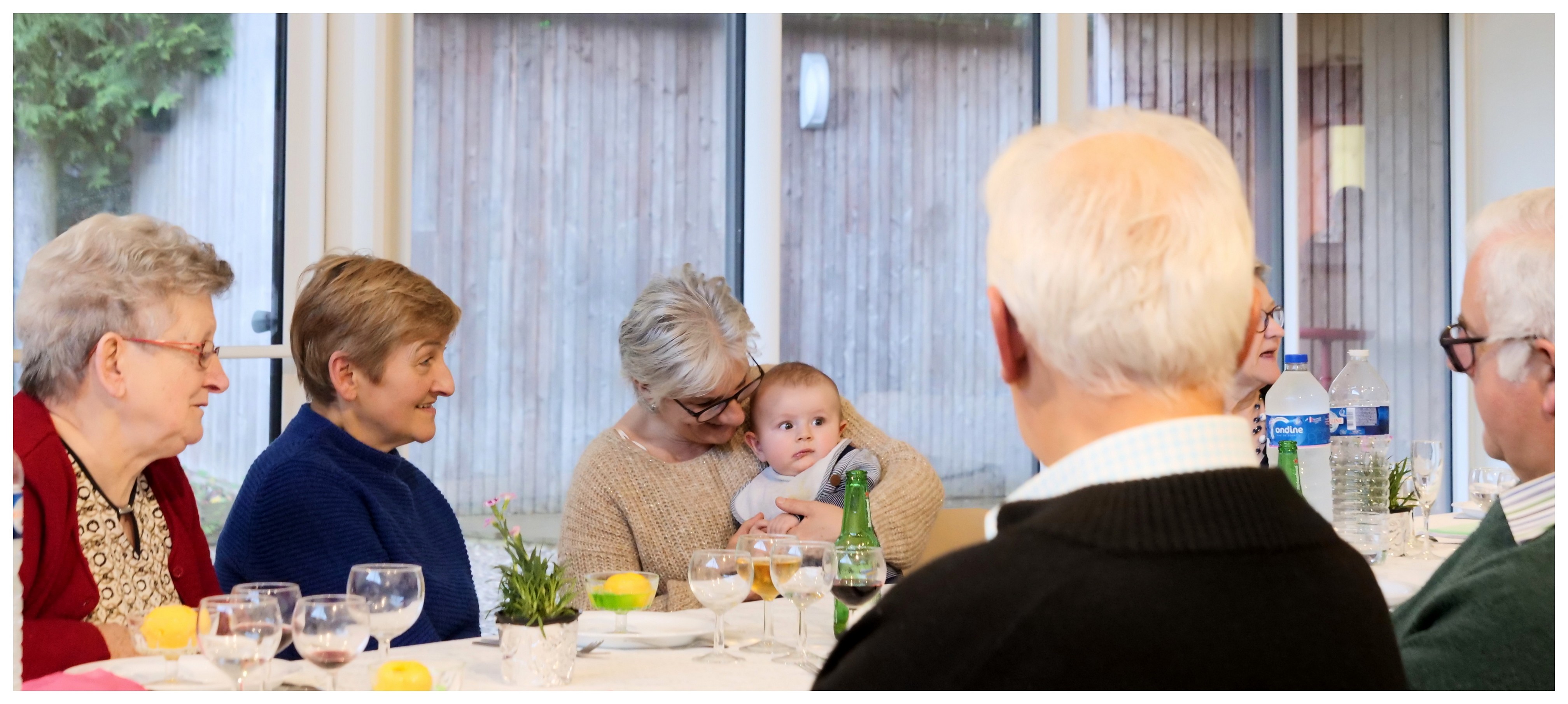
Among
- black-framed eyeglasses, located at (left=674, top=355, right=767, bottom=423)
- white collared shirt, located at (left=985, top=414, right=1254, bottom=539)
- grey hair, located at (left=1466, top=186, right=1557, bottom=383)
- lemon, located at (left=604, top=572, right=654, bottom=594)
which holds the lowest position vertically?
lemon, located at (left=604, top=572, right=654, bottom=594)

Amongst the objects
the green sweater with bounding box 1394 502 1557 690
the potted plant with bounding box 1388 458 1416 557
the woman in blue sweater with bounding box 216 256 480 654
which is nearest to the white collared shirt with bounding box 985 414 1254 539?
the green sweater with bounding box 1394 502 1557 690

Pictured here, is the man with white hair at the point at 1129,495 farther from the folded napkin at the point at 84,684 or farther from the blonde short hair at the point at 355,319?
the blonde short hair at the point at 355,319

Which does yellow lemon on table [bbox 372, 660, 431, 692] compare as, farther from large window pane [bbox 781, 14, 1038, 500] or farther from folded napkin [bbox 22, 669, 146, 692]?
large window pane [bbox 781, 14, 1038, 500]

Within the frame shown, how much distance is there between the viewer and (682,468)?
2.72 metres

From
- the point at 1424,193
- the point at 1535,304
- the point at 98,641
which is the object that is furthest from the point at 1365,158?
the point at 98,641

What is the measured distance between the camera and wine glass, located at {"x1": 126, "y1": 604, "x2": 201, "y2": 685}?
1469 mm

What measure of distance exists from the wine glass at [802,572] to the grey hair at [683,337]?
0.97 metres

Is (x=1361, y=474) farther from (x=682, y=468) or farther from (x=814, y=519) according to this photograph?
(x=682, y=468)

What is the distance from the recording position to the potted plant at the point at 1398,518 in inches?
102

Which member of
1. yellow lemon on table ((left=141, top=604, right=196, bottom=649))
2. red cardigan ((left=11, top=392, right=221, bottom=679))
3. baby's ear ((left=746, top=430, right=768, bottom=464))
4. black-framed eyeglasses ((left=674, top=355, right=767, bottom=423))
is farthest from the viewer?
baby's ear ((left=746, top=430, right=768, bottom=464))

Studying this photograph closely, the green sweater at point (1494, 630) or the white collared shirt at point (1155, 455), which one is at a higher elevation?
the white collared shirt at point (1155, 455)

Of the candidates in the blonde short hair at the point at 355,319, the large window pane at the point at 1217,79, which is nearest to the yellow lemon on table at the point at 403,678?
the blonde short hair at the point at 355,319

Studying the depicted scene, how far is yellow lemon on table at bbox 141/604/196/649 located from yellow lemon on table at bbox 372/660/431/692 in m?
0.23

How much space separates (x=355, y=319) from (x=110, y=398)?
46 cm
